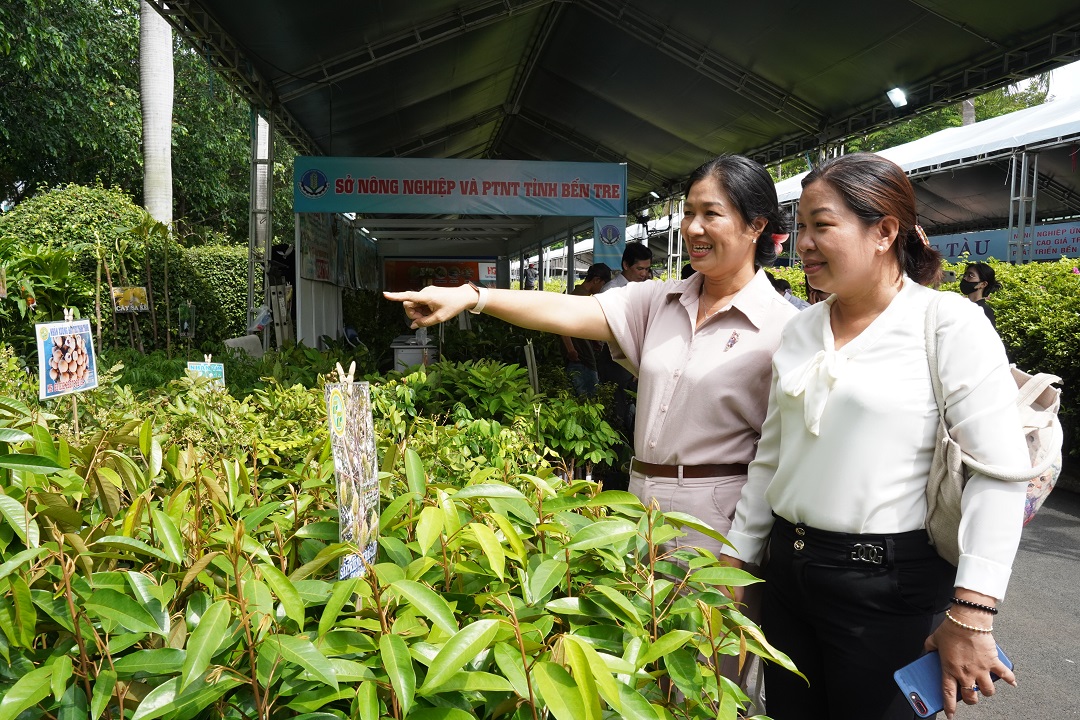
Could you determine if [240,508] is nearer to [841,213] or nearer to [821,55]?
[841,213]

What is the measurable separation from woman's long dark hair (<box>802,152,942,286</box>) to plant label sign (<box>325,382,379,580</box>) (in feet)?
3.62

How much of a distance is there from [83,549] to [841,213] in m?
1.53

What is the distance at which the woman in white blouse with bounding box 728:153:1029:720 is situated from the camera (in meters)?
1.53

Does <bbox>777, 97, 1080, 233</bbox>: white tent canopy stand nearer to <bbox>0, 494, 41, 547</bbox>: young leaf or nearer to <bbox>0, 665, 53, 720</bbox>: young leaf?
<bbox>0, 494, 41, 547</bbox>: young leaf

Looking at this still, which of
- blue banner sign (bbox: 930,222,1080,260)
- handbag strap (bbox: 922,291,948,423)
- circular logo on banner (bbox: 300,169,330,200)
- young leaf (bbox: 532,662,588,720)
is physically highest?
blue banner sign (bbox: 930,222,1080,260)

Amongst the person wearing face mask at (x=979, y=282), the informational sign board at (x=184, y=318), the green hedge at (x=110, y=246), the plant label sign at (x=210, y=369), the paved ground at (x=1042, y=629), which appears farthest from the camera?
the informational sign board at (x=184, y=318)

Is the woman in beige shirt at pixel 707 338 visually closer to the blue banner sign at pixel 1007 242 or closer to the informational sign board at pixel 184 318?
the informational sign board at pixel 184 318

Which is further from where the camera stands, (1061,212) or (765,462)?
(1061,212)

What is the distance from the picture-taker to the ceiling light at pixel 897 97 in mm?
8172

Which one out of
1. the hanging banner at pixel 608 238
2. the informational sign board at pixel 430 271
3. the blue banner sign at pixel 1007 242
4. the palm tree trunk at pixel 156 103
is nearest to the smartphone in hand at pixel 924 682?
the hanging banner at pixel 608 238

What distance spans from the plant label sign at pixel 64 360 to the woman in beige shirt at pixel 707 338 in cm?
137

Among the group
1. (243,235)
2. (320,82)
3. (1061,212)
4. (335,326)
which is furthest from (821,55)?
(243,235)

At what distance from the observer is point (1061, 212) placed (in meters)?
16.9

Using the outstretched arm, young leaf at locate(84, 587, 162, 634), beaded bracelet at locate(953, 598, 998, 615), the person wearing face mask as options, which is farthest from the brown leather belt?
the person wearing face mask
